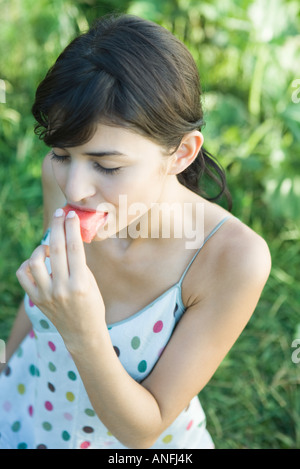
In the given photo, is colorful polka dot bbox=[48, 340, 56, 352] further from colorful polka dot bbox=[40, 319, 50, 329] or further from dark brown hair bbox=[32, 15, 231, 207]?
dark brown hair bbox=[32, 15, 231, 207]

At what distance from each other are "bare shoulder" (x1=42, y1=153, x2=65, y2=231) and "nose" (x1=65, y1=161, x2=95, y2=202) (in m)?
0.41

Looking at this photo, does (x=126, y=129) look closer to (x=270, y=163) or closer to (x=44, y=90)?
(x=44, y=90)

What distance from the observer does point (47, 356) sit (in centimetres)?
152

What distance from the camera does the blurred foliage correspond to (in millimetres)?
2336

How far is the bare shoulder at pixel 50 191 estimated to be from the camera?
1597mm

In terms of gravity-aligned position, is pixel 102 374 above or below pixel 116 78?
below

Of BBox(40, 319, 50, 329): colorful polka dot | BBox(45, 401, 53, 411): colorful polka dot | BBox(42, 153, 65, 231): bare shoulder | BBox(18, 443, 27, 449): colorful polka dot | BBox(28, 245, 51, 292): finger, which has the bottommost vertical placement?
BBox(18, 443, 27, 449): colorful polka dot

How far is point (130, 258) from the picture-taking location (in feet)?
4.90

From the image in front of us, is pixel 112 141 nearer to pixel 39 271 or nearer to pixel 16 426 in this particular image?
pixel 39 271

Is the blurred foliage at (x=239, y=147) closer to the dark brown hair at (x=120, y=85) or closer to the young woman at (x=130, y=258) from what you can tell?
the young woman at (x=130, y=258)

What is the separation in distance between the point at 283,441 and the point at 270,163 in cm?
139

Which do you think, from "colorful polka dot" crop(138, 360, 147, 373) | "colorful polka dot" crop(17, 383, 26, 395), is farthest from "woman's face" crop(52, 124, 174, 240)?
"colorful polka dot" crop(17, 383, 26, 395)

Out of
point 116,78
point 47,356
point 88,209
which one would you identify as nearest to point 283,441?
point 47,356

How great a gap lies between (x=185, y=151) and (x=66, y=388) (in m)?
0.71
